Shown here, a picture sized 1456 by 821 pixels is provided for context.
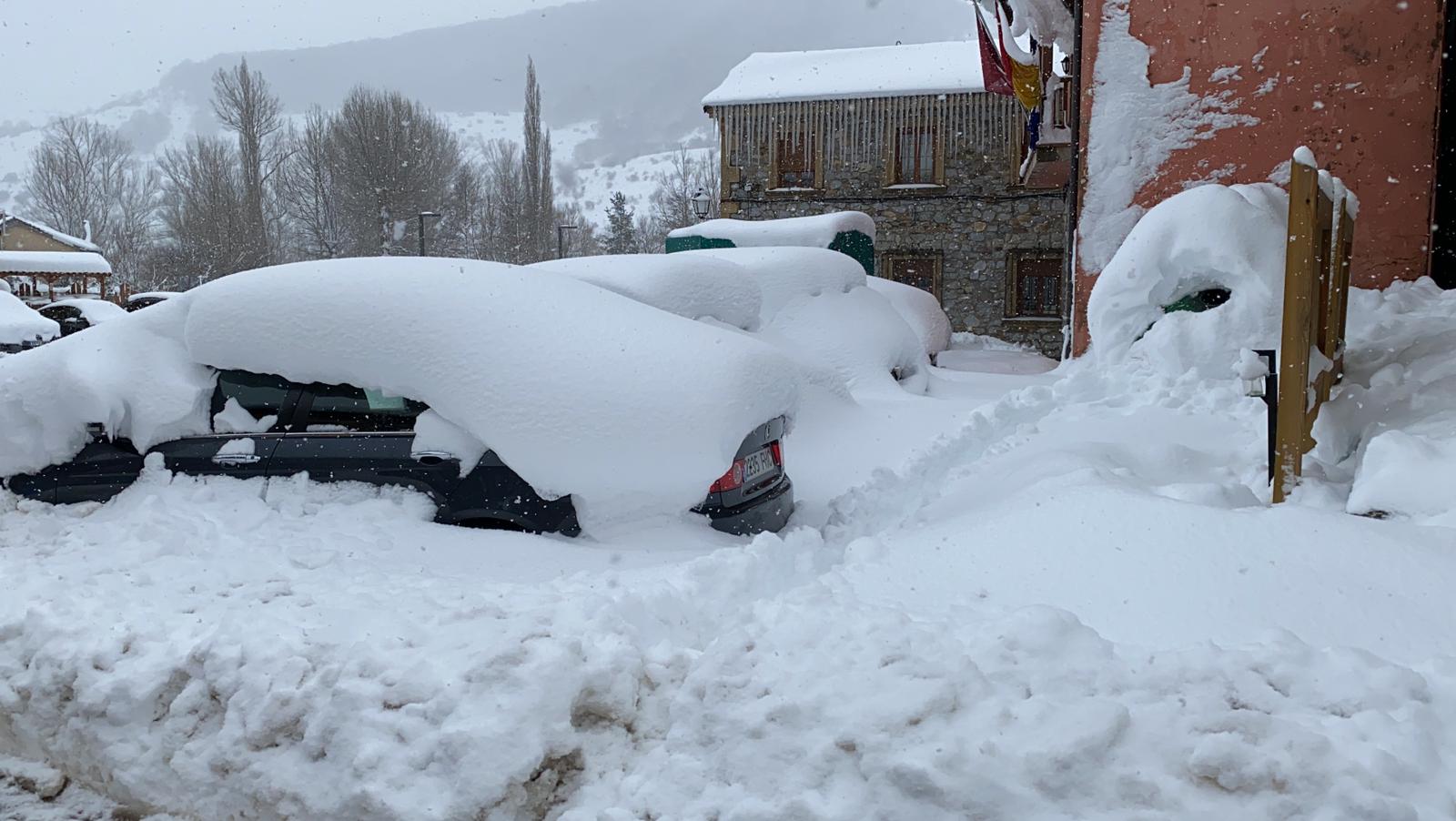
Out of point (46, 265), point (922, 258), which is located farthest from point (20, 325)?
point (922, 258)

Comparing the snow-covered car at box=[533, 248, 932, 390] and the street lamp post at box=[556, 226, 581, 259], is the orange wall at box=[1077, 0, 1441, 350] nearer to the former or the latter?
the snow-covered car at box=[533, 248, 932, 390]

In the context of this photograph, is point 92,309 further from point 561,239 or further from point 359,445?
point 359,445

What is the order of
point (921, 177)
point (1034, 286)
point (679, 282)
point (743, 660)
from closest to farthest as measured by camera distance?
point (743, 660)
point (679, 282)
point (1034, 286)
point (921, 177)

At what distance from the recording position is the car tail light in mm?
4238

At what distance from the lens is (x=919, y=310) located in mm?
12727

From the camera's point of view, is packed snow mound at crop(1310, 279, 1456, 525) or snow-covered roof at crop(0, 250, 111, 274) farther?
snow-covered roof at crop(0, 250, 111, 274)

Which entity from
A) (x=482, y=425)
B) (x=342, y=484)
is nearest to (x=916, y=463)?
(x=482, y=425)

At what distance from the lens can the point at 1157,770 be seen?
7.27ft

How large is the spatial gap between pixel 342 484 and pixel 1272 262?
538 centimetres

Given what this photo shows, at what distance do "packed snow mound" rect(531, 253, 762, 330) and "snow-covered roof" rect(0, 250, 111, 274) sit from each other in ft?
97.6

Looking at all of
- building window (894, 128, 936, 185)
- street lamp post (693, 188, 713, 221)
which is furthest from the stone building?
street lamp post (693, 188, 713, 221)

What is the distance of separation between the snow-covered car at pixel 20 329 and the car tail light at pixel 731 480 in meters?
17.5

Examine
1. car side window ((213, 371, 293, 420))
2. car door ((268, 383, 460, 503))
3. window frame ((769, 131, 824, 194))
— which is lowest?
car door ((268, 383, 460, 503))

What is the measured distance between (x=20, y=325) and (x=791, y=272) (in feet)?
50.0
